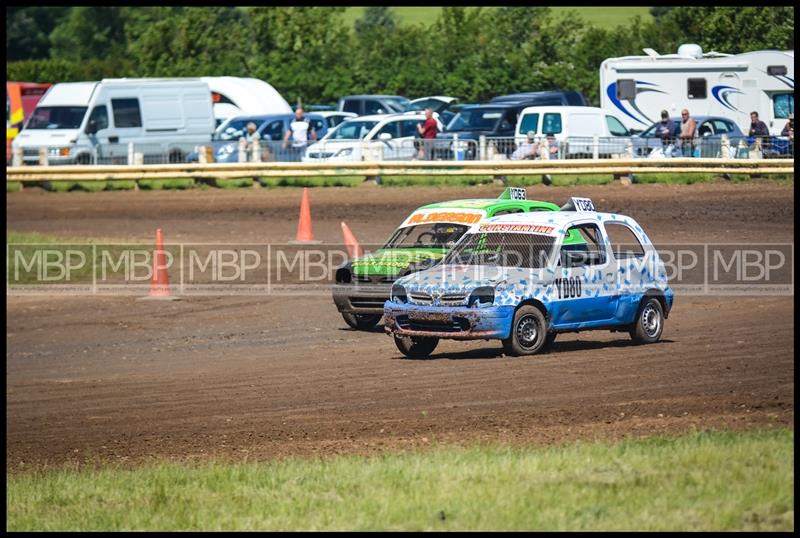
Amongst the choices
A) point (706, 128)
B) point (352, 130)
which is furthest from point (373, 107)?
point (706, 128)

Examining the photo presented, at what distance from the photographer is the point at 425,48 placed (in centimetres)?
5275

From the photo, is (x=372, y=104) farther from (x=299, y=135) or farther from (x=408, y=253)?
(x=408, y=253)

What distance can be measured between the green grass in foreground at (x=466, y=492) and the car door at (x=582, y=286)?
14.3 ft

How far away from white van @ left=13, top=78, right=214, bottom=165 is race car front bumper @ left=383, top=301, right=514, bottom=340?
23041 millimetres

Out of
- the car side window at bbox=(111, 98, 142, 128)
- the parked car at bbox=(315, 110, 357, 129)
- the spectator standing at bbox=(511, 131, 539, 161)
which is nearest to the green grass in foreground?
the spectator standing at bbox=(511, 131, 539, 161)

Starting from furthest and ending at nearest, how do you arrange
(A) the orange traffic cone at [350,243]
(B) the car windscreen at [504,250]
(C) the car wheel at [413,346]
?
(A) the orange traffic cone at [350,243] < (C) the car wheel at [413,346] < (B) the car windscreen at [504,250]

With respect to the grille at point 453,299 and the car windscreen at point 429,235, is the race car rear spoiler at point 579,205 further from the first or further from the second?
the grille at point 453,299

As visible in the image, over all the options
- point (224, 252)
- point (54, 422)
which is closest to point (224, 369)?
point (54, 422)

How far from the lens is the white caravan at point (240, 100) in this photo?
4250 cm

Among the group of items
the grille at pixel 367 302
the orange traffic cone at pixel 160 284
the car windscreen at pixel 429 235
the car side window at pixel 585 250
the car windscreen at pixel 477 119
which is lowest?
the orange traffic cone at pixel 160 284

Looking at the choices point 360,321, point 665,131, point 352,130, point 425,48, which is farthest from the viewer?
point 425,48

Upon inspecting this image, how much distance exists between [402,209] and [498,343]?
44.4ft

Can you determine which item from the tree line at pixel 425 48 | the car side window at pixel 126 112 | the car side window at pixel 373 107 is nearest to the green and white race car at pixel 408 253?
the car side window at pixel 126 112

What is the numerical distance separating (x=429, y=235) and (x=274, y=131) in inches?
839
